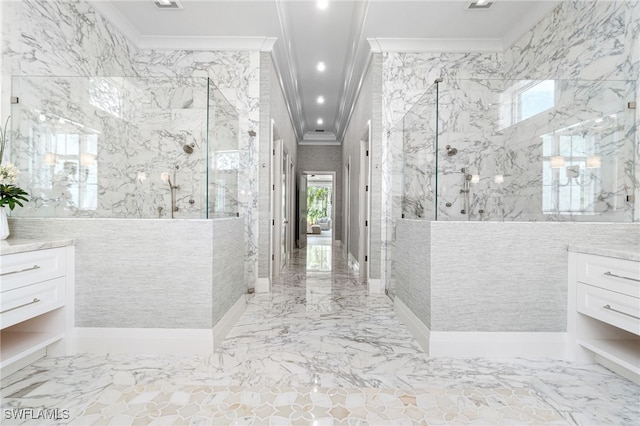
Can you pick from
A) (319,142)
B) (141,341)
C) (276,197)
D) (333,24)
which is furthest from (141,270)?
(319,142)

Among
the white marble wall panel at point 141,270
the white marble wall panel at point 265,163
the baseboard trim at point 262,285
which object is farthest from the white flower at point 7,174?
the baseboard trim at point 262,285

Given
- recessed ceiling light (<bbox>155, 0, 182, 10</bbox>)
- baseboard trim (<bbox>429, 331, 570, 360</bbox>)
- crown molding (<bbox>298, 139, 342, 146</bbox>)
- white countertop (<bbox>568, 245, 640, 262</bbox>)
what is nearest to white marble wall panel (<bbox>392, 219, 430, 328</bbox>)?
baseboard trim (<bbox>429, 331, 570, 360</bbox>)

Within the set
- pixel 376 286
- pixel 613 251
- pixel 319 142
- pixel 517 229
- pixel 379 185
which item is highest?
pixel 319 142

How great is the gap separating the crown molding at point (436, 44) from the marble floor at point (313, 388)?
330cm

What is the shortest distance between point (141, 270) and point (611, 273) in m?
3.05

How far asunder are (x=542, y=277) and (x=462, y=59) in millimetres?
2910

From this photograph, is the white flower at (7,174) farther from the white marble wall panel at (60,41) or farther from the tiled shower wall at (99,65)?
the white marble wall panel at (60,41)

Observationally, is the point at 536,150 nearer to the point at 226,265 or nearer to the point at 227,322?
the point at 226,265

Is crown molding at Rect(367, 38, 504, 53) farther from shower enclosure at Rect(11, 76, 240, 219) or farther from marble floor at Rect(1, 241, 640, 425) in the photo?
marble floor at Rect(1, 241, 640, 425)

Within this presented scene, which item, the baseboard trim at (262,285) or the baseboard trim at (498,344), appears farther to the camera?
the baseboard trim at (262,285)

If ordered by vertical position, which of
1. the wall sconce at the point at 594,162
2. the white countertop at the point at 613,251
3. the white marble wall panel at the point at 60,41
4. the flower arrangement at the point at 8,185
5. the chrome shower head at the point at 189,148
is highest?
the white marble wall panel at the point at 60,41

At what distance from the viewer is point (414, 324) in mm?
2666

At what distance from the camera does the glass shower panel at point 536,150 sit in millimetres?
2449

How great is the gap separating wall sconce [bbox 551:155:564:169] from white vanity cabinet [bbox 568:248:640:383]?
29.7 inches
